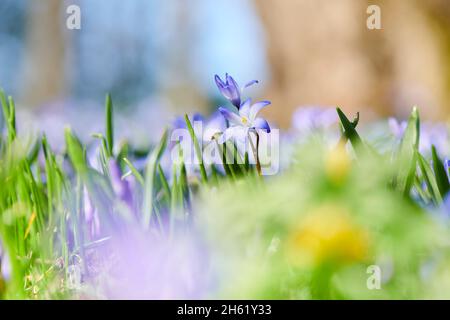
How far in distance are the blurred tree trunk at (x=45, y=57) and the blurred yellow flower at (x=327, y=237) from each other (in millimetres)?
6616

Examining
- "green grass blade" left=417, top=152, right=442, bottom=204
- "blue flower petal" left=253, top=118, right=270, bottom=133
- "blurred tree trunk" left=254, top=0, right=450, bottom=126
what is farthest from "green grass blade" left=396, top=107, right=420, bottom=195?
"blurred tree trunk" left=254, top=0, right=450, bottom=126

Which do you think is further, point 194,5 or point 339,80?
point 194,5

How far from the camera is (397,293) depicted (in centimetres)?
64

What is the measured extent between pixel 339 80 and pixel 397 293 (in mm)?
2763

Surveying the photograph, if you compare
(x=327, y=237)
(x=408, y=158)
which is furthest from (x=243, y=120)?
(x=327, y=237)

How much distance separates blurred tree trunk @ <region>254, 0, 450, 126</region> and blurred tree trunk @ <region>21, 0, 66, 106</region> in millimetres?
3952

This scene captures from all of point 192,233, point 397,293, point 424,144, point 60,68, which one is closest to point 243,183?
point 192,233

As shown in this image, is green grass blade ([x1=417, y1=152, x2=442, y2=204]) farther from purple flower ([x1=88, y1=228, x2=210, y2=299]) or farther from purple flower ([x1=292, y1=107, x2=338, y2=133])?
purple flower ([x1=292, y1=107, x2=338, y2=133])

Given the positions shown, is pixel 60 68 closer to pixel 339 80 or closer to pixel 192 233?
pixel 339 80

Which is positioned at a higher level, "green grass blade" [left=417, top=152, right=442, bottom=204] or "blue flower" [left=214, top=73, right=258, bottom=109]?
"blue flower" [left=214, top=73, right=258, bottom=109]

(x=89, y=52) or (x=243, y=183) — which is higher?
(x=89, y=52)

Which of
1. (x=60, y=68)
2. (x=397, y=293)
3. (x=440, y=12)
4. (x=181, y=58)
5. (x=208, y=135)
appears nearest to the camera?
(x=397, y=293)

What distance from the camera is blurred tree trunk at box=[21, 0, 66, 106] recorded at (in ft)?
23.5

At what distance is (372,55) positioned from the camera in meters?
3.40
